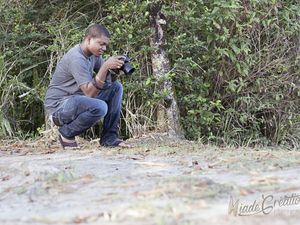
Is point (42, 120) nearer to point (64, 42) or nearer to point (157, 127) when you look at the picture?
point (64, 42)

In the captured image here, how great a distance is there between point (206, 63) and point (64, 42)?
183 cm

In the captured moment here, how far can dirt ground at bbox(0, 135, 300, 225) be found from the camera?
288 centimetres

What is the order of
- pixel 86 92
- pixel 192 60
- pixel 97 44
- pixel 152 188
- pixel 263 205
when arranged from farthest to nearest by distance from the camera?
pixel 192 60, pixel 97 44, pixel 86 92, pixel 152 188, pixel 263 205

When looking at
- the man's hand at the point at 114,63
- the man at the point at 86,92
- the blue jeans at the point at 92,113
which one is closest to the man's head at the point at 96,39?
the man at the point at 86,92

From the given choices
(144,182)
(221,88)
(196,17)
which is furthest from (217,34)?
(144,182)

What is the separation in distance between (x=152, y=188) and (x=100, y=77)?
8.19 ft

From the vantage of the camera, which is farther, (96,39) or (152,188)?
(96,39)

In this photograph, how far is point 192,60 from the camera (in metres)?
7.43

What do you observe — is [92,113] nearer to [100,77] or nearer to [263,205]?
[100,77]

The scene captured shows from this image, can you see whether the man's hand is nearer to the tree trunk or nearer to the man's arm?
the man's arm

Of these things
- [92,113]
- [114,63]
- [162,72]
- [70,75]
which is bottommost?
[92,113]

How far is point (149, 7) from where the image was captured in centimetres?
730

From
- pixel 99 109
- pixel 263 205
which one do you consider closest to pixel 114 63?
pixel 99 109

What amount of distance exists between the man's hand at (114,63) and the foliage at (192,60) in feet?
4.11
